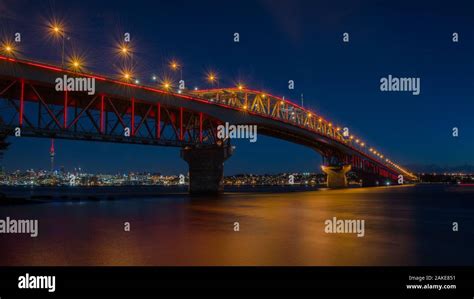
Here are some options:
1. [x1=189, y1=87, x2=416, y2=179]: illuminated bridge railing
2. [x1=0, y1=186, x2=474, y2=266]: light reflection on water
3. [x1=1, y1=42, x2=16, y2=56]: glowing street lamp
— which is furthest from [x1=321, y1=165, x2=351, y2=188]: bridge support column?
[x1=0, y1=186, x2=474, y2=266]: light reflection on water

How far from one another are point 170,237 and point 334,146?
11636 cm

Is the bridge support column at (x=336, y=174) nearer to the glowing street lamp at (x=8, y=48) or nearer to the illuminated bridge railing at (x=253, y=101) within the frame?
the illuminated bridge railing at (x=253, y=101)

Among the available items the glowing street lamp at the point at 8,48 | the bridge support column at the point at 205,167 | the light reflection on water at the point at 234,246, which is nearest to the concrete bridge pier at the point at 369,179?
the bridge support column at the point at 205,167

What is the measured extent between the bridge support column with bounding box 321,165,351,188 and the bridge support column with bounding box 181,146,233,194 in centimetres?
7260

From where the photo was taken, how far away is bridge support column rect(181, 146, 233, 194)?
71875mm

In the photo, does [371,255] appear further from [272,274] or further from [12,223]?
[12,223]

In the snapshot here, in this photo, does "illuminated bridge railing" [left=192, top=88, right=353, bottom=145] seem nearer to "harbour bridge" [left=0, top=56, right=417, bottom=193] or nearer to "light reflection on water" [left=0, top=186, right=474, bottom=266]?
"harbour bridge" [left=0, top=56, right=417, bottom=193]

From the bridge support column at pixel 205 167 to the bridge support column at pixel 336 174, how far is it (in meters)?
72.6

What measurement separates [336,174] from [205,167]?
3062 inches

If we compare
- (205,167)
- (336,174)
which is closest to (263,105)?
(205,167)

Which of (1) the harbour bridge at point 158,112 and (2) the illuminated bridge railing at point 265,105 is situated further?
(2) the illuminated bridge railing at point 265,105

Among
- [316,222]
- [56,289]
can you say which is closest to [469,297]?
[56,289]

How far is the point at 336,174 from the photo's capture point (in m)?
139

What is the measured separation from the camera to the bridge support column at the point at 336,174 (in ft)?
451
